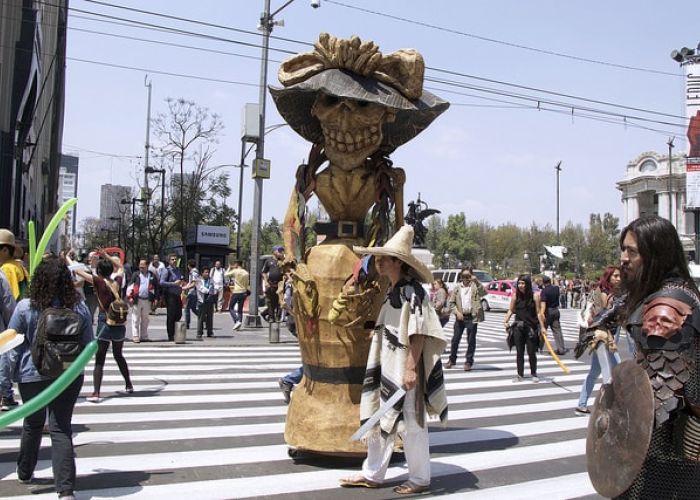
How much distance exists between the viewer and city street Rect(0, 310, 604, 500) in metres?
4.94

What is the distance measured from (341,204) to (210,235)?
976 inches

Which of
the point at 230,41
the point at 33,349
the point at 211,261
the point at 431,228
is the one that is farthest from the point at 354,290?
the point at 431,228

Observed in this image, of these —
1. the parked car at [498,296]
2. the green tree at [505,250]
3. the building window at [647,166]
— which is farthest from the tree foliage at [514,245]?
the parked car at [498,296]

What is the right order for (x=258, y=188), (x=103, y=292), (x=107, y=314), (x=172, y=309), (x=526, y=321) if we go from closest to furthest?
(x=103, y=292)
(x=107, y=314)
(x=526, y=321)
(x=172, y=309)
(x=258, y=188)

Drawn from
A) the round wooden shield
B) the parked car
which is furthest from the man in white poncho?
the parked car

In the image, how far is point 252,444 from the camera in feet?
20.2

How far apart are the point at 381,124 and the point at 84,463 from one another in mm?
3831

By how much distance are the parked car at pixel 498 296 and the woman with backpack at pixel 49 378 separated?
27464 millimetres

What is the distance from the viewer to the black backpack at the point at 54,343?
4.49 m

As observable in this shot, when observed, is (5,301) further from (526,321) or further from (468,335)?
(468,335)

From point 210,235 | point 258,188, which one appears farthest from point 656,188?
point 258,188

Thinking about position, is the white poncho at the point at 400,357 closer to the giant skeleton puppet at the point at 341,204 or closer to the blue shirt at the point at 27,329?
the giant skeleton puppet at the point at 341,204

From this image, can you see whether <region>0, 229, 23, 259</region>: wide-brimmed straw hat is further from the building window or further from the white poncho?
the building window

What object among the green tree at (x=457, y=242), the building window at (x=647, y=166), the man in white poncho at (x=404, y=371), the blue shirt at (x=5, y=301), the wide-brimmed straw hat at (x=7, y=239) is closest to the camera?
the man in white poncho at (x=404, y=371)
